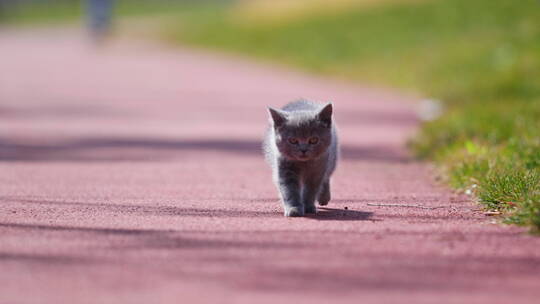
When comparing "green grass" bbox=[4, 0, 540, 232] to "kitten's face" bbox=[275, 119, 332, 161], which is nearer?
"kitten's face" bbox=[275, 119, 332, 161]

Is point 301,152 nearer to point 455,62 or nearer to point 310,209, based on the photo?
point 310,209

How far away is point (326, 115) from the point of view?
30.0 ft

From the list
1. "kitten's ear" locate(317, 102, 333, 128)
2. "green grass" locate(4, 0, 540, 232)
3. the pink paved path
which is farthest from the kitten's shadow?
"green grass" locate(4, 0, 540, 232)

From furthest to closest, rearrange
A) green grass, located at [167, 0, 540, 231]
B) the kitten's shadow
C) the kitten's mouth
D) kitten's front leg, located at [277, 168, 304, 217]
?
green grass, located at [167, 0, 540, 231]
the kitten's mouth
kitten's front leg, located at [277, 168, 304, 217]
the kitten's shadow

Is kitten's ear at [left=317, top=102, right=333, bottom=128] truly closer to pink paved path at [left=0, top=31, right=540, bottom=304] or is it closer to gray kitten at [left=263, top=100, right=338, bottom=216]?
gray kitten at [left=263, top=100, right=338, bottom=216]

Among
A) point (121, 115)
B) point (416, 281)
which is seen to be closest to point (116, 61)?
point (121, 115)

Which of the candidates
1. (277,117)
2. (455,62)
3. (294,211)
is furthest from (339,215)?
(455,62)

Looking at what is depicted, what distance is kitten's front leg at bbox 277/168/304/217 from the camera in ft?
28.9

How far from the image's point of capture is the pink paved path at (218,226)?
6199 mm

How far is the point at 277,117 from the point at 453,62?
17.3m

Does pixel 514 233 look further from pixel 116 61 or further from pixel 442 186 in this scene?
pixel 116 61

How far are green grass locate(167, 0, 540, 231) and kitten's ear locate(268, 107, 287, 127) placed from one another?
72.1 inches

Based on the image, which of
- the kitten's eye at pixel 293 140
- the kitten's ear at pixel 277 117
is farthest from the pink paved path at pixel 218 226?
the kitten's ear at pixel 277 117

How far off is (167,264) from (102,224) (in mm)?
1661
